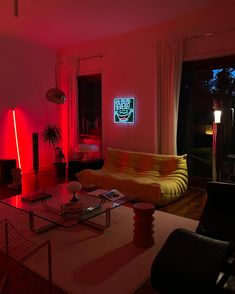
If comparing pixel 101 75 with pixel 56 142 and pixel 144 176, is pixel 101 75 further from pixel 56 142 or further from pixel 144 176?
pixel 144 176

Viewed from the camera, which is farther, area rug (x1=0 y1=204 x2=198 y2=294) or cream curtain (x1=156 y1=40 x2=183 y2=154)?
cream curtain (x1=156 y1=40 x2=183 y2=154)

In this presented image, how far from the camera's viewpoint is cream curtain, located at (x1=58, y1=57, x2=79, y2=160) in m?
6.57

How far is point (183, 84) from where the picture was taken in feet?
16.6

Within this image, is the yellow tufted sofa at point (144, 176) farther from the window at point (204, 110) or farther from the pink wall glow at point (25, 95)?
the pink wall glow at point (25, 95)

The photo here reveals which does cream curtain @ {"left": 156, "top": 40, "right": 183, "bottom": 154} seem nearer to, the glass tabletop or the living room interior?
the living room interior

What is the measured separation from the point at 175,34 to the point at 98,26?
56.9 inches

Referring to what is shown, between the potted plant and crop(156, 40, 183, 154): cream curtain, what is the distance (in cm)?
225

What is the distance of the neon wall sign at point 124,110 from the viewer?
220 inches

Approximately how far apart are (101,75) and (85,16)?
159 cm

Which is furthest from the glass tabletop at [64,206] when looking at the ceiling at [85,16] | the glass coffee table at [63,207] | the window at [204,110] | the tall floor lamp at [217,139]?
the ceiling at [85,16]

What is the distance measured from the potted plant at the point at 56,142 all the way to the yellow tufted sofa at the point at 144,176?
1.18 metres

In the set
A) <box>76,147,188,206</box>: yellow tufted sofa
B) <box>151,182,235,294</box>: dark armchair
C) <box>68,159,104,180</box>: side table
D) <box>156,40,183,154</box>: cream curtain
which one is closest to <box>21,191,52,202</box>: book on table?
<box>76,147,188,206</box>: yellow tufted sofa

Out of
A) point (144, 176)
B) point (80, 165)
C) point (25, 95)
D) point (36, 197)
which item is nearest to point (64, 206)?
point (36, 197)

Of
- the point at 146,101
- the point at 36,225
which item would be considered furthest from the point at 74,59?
the point at 36,225
